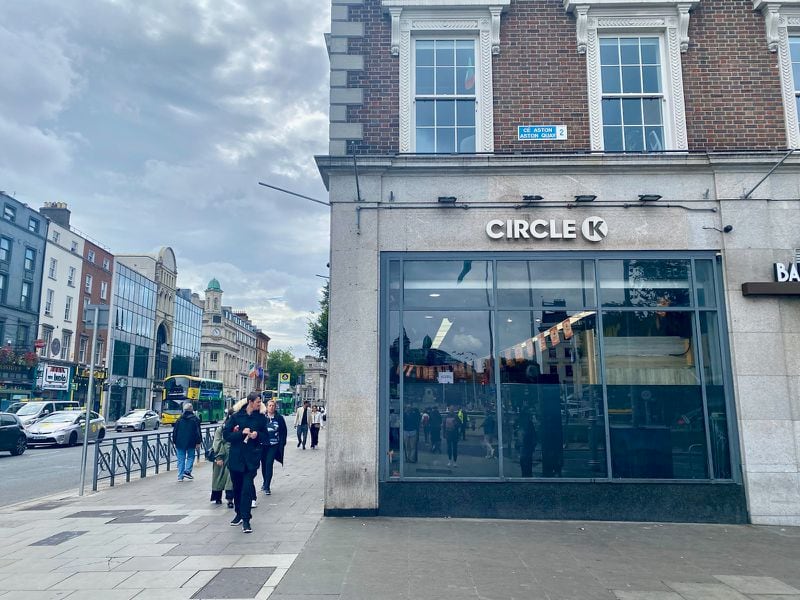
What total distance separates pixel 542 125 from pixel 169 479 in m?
11.8

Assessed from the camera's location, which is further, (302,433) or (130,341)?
(130,341)

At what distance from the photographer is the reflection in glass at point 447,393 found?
932cm

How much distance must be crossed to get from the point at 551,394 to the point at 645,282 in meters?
2.47

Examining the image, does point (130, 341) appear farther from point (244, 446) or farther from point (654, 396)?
point (654, 396)

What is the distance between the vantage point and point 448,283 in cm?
988

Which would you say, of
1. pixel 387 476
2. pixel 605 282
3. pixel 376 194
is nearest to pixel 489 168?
pixel 376 194

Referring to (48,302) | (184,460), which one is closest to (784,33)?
(184,460)

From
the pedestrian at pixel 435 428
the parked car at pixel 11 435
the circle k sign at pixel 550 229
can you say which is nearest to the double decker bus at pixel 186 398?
the parked car at pixel 11 435

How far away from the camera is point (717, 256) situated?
9781 mm

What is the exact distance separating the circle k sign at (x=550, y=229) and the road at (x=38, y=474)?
10431 millimetres

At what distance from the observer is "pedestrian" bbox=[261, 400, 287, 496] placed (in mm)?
11706

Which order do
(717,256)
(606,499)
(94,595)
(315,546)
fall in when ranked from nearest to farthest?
(94,595) → (315,546) → (606,499) → (717,256)

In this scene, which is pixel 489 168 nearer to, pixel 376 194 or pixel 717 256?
pixel 376 194

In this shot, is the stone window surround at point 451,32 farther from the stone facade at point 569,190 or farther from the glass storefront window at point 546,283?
the glass storefront window at point 546,283
